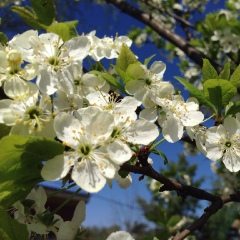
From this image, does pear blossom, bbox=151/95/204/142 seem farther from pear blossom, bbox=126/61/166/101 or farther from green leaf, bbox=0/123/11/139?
green leaf, bbox=0/123/11/139

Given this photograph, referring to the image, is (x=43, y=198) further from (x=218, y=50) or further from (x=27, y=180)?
(x=218, y=50)

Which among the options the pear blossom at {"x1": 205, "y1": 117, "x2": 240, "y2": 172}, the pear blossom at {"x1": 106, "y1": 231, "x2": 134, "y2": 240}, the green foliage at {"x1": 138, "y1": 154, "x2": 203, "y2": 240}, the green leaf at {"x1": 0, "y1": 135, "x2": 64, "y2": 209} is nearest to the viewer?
the green leaf at {"x1": 0, "y1": 135, "x2": 64, "y2": 209}

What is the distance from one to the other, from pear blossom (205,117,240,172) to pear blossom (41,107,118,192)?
1.07 ft

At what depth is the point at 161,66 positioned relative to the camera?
1.03 metres

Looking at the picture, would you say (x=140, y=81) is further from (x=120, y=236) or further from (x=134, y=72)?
(x=120, y=236)

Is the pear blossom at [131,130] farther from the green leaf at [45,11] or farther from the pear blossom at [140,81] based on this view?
the green leaf at [45,11]

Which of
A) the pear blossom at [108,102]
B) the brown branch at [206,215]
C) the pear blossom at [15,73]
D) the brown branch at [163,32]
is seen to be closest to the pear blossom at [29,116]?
the pear blossom at [15,73]

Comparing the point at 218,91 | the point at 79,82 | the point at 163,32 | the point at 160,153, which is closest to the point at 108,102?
the point at 79,82

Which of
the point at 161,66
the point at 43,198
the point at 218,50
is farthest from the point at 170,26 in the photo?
the point at 43,198

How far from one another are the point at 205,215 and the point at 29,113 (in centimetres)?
49

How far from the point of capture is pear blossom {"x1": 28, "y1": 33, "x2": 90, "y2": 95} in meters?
0.86

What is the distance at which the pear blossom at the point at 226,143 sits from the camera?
98 centimetres

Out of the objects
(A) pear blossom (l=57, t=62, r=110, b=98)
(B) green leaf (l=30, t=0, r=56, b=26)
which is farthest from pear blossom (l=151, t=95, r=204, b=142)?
(B) green leaf (l=30, t=0, r=56, b=26)

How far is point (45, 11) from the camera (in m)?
1.21
